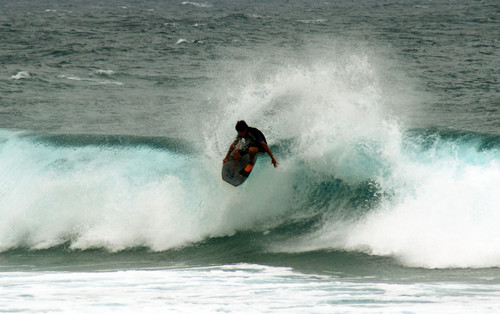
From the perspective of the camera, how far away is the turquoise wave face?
11297 mm

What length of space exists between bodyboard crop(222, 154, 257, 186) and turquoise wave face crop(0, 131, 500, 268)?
0.96 meters

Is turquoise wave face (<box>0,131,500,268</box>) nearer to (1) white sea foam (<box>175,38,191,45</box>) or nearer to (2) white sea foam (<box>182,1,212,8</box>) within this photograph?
(1) white sea foam (<box>175,38,191,45</box>)

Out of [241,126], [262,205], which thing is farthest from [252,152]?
[262,205]

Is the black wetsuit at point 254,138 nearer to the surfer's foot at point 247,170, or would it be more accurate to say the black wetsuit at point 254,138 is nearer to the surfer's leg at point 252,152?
the surfer's leg at point 252,152

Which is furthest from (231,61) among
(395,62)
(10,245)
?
(10,245)

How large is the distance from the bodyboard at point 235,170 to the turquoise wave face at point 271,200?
0.96 meters

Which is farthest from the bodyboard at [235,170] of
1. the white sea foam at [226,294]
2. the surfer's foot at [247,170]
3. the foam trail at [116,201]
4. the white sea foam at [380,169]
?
the white sea foam at [226,294]

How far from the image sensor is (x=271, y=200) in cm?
1275

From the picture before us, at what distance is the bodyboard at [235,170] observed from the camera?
11266 millimetres

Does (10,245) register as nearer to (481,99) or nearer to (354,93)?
(354,93)

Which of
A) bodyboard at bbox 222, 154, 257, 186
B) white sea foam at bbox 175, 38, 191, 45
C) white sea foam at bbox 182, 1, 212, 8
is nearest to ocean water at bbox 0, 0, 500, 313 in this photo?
bodyboard at bbox 222, 154, 257, 186

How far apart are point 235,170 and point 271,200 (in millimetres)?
1490

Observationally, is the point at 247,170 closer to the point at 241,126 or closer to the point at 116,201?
the point at 241,126

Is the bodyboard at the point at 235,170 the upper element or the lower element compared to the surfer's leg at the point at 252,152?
lower
